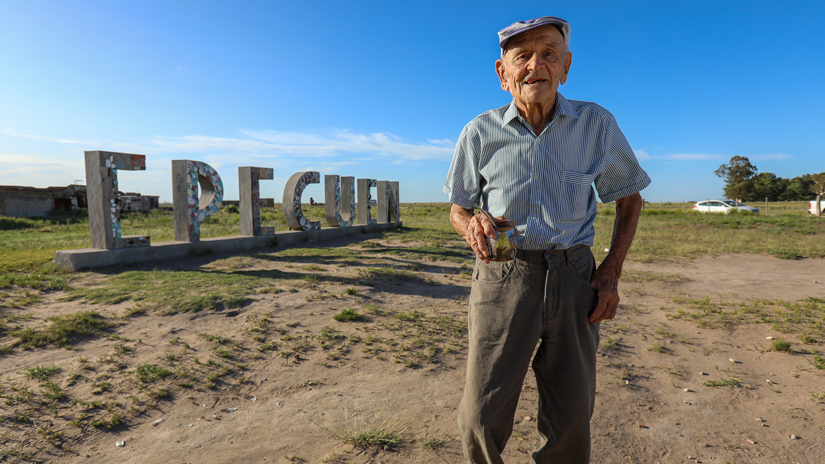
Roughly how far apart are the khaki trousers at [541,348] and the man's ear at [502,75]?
75 centimetres

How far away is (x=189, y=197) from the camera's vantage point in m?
9.74

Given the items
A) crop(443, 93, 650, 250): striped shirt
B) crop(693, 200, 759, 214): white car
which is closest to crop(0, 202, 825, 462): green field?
crop(443, 93, 650, 250): striped shirt

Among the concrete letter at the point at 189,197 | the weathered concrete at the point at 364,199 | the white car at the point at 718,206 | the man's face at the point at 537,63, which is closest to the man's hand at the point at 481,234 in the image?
the man's face at the point at 537,63

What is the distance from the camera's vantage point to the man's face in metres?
1.73

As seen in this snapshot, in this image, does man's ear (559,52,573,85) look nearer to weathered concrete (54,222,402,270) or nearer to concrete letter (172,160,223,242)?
weathered concrete (54,222,402,270)

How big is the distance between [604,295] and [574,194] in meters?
0.42

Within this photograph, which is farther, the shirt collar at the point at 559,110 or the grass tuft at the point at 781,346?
the grass tuft at the point at 781,346

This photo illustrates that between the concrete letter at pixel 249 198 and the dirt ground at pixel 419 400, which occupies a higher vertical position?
the concrete letter at pixel 249 198

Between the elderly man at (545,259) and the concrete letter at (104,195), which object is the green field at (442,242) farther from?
the elderly man at (545,259)

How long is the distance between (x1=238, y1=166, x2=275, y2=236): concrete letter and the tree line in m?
Answer: 61.5

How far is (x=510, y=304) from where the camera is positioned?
1.72m

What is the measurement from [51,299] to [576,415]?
6.91m

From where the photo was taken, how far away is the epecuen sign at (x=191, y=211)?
820 centimetres

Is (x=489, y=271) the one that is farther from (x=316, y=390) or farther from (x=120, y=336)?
(x=120, y=336)
